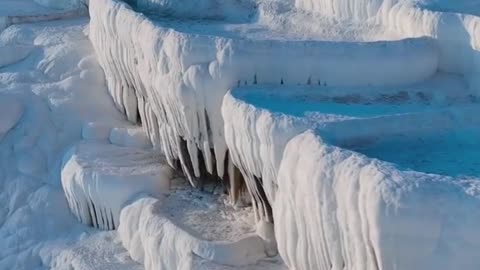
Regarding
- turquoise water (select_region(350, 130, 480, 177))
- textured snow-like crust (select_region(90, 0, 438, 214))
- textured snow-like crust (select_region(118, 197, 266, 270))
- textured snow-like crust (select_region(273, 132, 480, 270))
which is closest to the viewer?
textured snow-like crust (select_region(273, 132, 480, 270))

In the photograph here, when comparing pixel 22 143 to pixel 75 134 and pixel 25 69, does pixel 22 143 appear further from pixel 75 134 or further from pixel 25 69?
pixel 25 69

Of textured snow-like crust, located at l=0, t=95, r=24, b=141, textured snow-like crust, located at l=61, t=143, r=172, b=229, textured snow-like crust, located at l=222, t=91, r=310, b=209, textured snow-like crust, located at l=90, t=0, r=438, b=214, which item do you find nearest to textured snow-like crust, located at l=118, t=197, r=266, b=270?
textured snow-like crust, located at l=61, t=143, r=172, b=229

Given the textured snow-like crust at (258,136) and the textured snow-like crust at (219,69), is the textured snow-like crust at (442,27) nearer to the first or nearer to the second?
the textured snow-like crust at (219,69)

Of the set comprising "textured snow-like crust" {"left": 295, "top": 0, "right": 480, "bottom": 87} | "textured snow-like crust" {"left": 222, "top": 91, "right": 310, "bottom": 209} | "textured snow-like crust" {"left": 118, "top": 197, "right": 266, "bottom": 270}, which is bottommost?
"textured snow-like crust" {"left": 118, "top": 197, "right": 266, "bottom": 270}

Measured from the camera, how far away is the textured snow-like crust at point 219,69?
7375 millimetres

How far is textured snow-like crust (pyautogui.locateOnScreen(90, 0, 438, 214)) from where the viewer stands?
24.2ft

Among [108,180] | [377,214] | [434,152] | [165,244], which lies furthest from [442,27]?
[108,180]

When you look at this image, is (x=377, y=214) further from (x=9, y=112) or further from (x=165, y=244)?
(x=9, y=112)

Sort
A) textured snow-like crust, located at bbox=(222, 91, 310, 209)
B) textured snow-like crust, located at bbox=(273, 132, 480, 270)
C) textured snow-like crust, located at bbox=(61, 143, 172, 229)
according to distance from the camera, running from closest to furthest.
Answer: textured snow-like crust, located at bbox=(273, 132, 480, 270) → textured snow-like crust, located at bbox=(222, 91, 310, 209) → textured snow-like crust, located at bbox=(61, 143, 172, 229)

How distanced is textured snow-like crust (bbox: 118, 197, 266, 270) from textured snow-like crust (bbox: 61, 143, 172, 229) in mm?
213

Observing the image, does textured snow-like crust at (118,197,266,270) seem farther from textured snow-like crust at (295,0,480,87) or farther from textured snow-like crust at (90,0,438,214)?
textured snow-like crust at (295,0,480,87)

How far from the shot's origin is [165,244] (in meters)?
7.45

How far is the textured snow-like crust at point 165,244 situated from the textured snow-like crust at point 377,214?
160cm

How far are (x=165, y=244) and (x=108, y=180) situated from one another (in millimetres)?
1410
